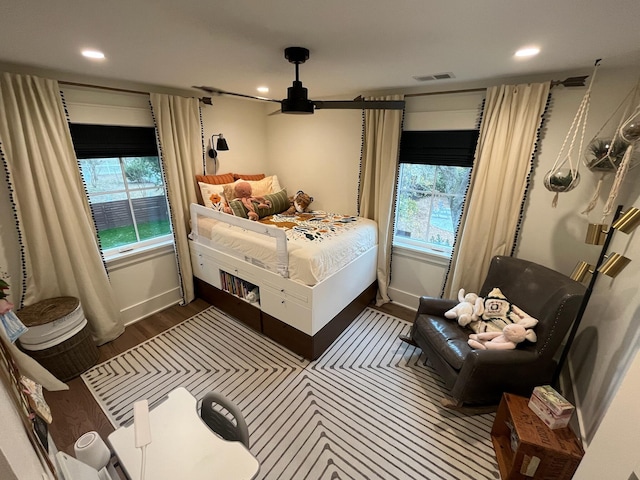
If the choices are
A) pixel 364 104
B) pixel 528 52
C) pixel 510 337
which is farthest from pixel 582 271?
pixel 364 104

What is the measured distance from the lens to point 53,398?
2.02 m

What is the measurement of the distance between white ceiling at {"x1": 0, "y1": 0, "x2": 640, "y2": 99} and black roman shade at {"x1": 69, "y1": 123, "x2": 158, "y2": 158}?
451 mm

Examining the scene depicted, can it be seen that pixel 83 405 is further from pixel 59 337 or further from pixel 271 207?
pixel 271 207

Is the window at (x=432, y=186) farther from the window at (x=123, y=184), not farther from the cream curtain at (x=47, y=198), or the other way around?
the cream curtain at (x=47, y=198)

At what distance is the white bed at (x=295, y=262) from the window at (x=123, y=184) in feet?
1.51

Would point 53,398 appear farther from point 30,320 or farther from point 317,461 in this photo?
point 317,461

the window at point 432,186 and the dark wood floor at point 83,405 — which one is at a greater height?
the window at point 432,186

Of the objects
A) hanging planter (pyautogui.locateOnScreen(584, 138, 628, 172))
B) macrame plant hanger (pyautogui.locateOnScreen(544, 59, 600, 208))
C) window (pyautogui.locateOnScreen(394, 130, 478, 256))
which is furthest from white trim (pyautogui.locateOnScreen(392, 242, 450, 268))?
hanging planter (pyautogui.locateOnScreen(584, 138, 628, 172))

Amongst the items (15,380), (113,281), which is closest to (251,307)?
(113,281)

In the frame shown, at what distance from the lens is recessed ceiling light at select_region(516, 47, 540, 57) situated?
1.49 m

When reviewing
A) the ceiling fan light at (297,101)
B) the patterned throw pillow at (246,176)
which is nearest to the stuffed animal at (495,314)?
the ceiling fan light at (297,101)

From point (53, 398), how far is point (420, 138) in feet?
12.2

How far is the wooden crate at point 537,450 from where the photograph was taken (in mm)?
1384

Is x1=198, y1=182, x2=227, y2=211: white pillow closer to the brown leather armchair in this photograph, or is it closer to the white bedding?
the white bedding
